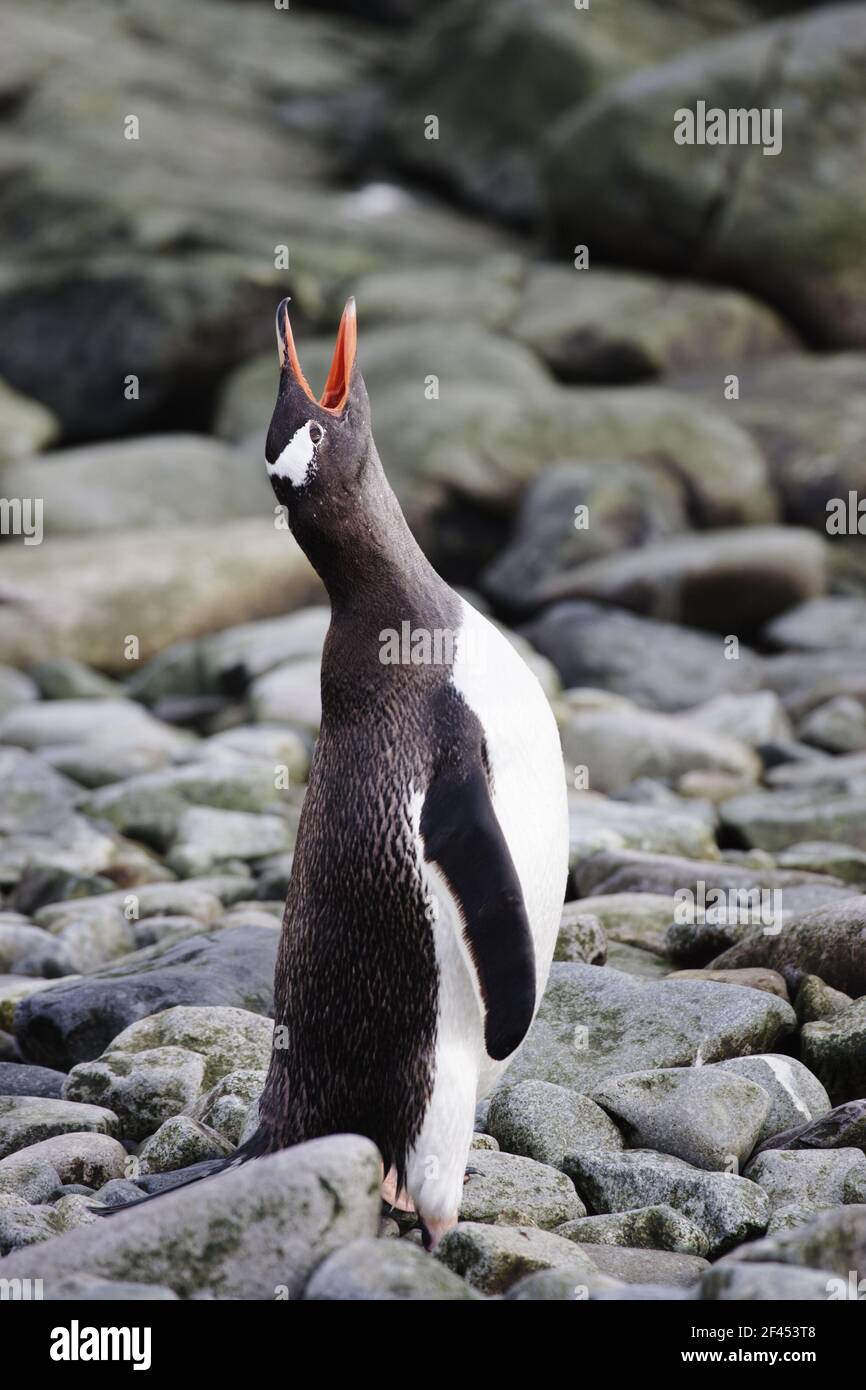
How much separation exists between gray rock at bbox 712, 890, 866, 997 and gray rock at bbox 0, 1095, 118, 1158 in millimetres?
2014

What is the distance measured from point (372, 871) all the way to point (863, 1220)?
1.34m

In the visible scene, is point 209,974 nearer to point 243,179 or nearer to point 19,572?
point 19,572

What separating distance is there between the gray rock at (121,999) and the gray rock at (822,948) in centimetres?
154

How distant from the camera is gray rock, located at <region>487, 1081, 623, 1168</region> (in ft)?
14.3

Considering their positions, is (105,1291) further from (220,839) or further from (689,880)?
(220,839)

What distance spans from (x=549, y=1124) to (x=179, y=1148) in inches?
37.7

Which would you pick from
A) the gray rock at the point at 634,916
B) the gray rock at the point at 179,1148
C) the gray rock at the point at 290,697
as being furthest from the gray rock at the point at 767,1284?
the gray rock at the point at 290,697

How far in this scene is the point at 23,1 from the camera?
2417cm

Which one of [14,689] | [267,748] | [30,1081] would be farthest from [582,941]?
[14,689]

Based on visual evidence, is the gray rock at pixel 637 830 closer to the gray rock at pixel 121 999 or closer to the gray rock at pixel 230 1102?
the gray rock at pixel 121 999

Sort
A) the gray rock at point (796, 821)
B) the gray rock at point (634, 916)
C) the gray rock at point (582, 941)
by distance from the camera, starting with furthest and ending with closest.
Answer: the gray rock at point (796, 821) → the gray rock at point (634, 916) → the gray rock at point (582, 941)

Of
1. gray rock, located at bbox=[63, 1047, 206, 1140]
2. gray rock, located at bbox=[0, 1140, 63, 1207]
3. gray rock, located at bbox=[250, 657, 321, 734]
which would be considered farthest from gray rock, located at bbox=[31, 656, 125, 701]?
gray rock, located at bbox=[0, 1140, 63, 1207]

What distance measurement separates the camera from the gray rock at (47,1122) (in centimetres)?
460

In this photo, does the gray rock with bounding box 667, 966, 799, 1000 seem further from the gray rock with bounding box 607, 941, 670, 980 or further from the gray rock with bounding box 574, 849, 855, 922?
the gray rock with bounding box 574, 849, 855, 922
